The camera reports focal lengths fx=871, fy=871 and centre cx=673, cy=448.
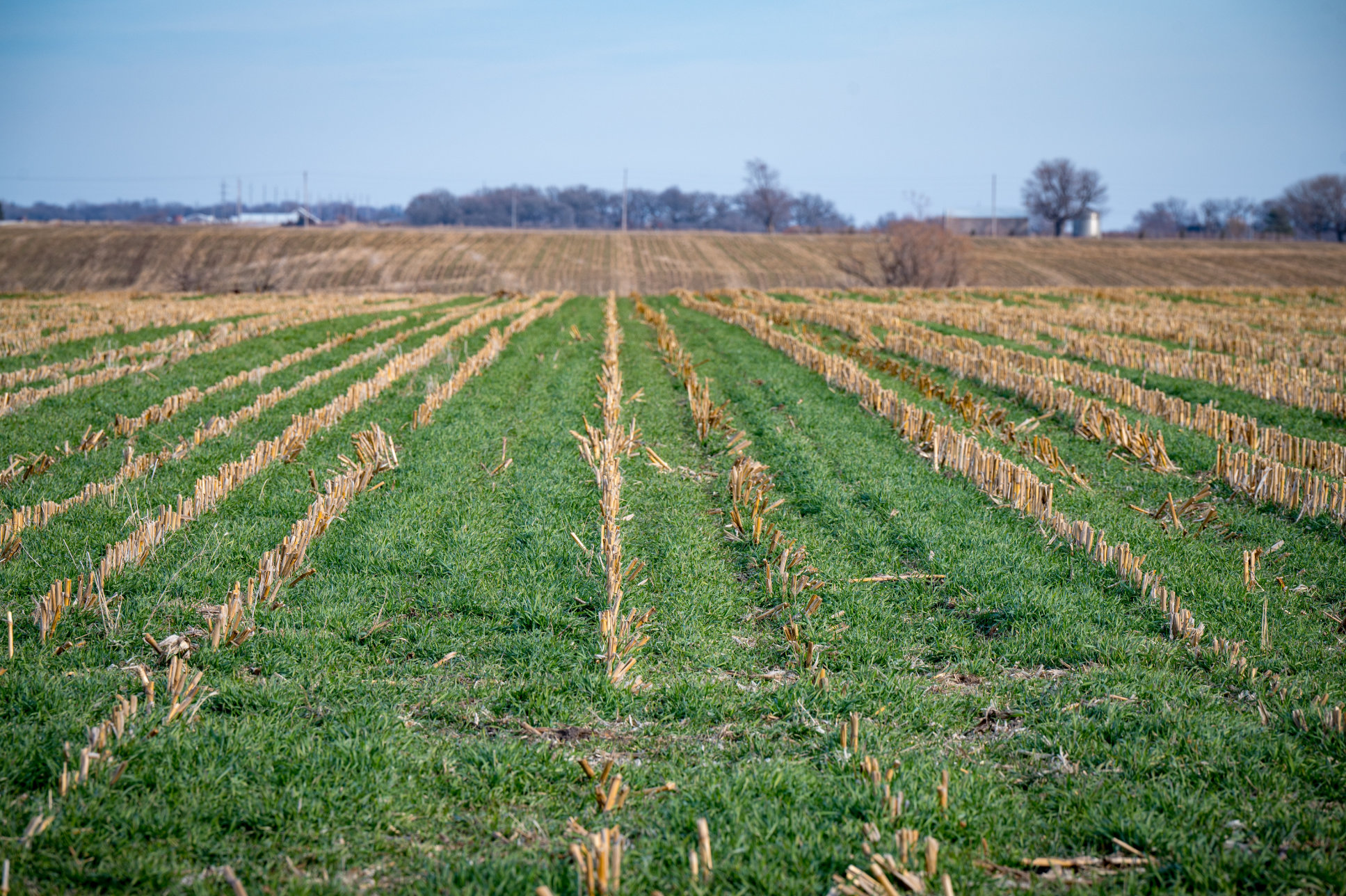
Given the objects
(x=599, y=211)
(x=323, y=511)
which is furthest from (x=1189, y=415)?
(x=599, y=211)

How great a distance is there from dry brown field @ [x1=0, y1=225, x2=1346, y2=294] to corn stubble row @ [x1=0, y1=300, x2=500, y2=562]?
149 feet

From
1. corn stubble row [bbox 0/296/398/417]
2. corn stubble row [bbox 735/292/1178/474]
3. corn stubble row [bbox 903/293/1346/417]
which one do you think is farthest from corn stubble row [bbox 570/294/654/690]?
corn stubble row [bbox 903/293/1346/417]

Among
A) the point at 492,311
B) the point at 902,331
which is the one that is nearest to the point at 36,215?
the point at 492,311

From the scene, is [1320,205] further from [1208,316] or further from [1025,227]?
[1208,316]

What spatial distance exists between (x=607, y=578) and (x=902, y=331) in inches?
775

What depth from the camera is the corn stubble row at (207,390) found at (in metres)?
10.5

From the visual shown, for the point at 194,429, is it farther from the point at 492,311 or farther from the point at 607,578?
the point at 492,311

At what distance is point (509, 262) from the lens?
66.7 m

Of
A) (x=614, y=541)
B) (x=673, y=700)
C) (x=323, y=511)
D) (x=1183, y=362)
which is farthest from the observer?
(x=1183, y=362)

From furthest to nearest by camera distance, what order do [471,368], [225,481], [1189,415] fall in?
[471,368] < [1189,415] < [225,481]

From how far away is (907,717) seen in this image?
14.5 ft

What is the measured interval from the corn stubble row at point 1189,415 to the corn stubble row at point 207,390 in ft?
43.2

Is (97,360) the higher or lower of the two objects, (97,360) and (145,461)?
the higher

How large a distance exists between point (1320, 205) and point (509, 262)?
10228 cm
